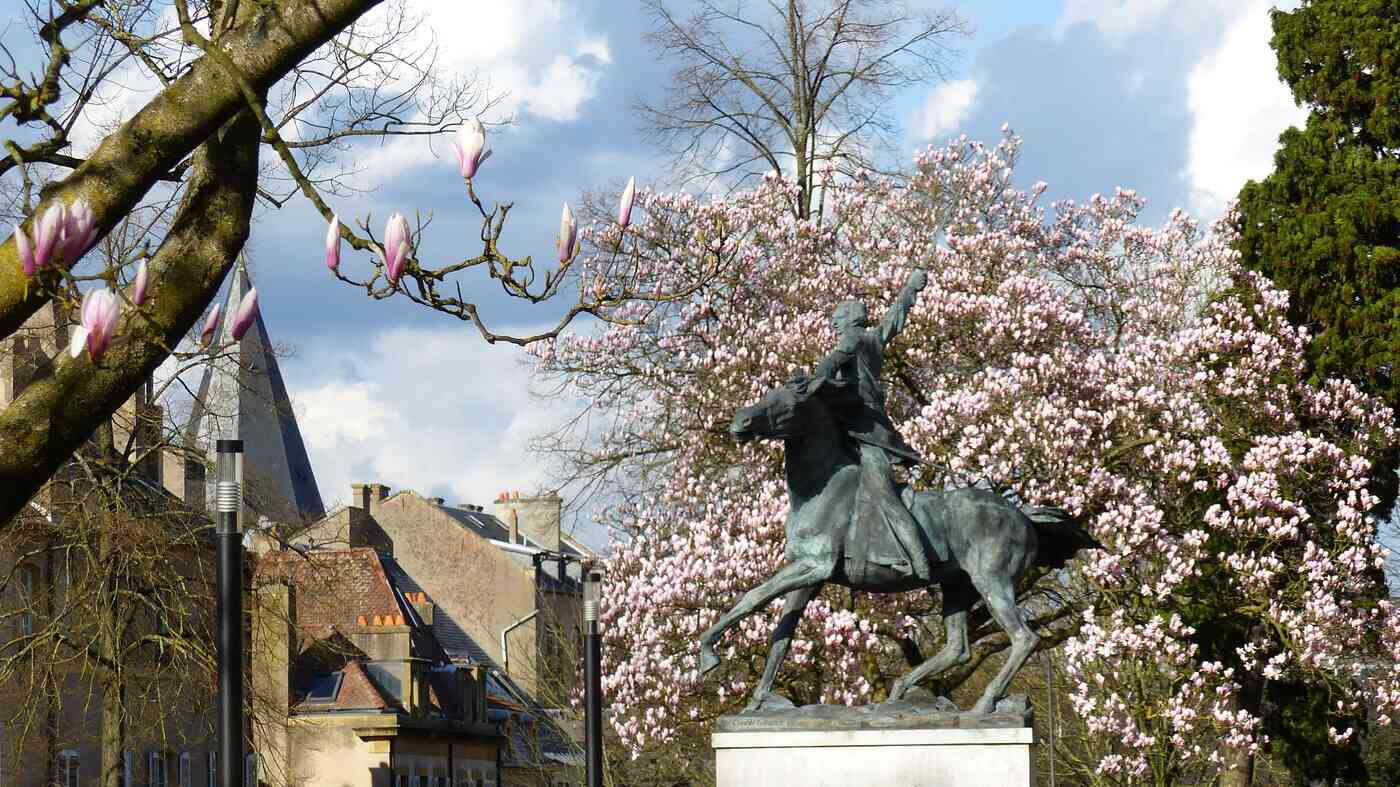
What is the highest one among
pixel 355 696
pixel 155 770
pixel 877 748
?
pixel 355 696

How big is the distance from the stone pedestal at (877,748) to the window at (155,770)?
2533 cm

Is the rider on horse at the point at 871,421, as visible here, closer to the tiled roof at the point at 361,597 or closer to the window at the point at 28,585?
the window at the point at 28,585

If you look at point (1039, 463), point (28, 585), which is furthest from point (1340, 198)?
point (28, 585)

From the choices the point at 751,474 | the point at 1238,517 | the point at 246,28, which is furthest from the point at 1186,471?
Answer: the point at 246,28

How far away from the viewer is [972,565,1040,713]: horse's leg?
1297 centimetres

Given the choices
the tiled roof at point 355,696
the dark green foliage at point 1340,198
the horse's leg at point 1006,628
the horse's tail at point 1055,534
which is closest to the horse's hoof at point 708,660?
the horse's leg at point 1006,628

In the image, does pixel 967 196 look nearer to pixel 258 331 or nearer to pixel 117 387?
pixel 117 387

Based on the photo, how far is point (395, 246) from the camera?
18.6 ft

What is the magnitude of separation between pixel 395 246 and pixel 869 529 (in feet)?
25.4

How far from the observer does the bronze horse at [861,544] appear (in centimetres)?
1301

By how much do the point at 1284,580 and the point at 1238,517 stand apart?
127 cm

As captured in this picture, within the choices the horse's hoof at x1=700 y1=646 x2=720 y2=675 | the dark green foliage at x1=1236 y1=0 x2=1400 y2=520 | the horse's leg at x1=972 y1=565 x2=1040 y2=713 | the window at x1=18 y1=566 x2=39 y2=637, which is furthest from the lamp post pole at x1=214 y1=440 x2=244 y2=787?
the window at x1=18 y1=566 x2=39 y2=637

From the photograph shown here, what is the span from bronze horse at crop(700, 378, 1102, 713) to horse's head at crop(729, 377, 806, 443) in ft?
0.07

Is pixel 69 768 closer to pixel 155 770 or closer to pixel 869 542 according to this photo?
pixel 155 770
